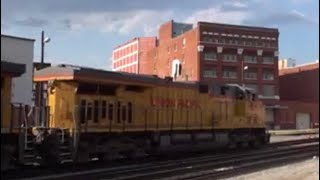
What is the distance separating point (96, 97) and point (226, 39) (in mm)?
72089

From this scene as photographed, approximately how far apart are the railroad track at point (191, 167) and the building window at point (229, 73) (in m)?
64.0

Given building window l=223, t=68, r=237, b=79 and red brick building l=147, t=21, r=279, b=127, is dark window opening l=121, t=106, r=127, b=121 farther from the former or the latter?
building window l=223, t=68, r=237, b=79

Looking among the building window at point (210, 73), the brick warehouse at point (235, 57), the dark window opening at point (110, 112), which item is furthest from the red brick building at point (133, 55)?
the dark window opening at point (110, 112)

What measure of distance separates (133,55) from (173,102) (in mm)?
106829

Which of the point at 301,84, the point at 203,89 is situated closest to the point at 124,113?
the point at 203,89

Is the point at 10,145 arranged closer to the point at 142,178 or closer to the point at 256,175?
the point at 142,178

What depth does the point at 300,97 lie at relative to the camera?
105 metres

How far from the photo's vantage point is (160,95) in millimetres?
24500

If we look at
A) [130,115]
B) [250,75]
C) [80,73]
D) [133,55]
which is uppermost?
[133,55]

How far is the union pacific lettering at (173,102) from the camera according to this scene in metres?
24.2

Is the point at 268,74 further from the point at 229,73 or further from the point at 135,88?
the point at 135,88

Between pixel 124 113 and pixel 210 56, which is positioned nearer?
pixel 124 113

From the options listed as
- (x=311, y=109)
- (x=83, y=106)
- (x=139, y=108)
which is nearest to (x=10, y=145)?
(x=83, y=106)

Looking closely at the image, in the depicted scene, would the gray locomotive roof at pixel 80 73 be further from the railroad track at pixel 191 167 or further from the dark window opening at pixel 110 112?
the railroad track at pixel 191 167
